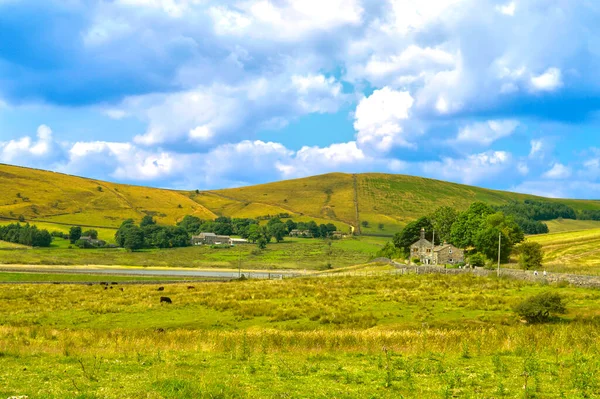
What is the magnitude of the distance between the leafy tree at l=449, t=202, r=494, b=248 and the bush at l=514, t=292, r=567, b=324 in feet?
241

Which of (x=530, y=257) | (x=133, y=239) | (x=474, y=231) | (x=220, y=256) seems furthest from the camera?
(x=133, y=239)

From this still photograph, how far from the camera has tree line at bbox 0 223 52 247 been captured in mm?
173000

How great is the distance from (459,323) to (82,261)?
443 ft

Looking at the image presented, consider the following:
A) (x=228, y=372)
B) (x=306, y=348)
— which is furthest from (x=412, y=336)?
(x=228, y=372)

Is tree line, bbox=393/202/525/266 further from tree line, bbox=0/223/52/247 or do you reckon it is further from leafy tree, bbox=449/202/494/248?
tree line, bbox=0/223/52/247

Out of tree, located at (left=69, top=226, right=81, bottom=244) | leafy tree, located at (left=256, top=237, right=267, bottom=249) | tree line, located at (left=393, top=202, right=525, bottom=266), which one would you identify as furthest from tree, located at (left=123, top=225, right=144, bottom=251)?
tree line, located at (left=393, top=202, right=525, bottom=266)

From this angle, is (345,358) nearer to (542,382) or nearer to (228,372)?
(228,372)

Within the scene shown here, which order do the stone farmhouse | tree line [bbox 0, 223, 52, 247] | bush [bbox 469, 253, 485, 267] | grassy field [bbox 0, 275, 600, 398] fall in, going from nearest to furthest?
grassy field [bbox 0, 275, 600, 398] < bush [bbox 469, 253, 485, 267] < the stone farmhouse < tree line [bbox 0, 223, 52, 247]

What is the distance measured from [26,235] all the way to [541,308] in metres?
176

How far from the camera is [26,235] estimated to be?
17438 centimetres

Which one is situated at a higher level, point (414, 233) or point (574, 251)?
point (414, 233)

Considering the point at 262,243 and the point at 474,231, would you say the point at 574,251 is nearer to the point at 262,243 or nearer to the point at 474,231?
the point at 474,231

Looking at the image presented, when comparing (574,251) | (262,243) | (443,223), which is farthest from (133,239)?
(574,251)

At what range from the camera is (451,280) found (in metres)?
63.8
